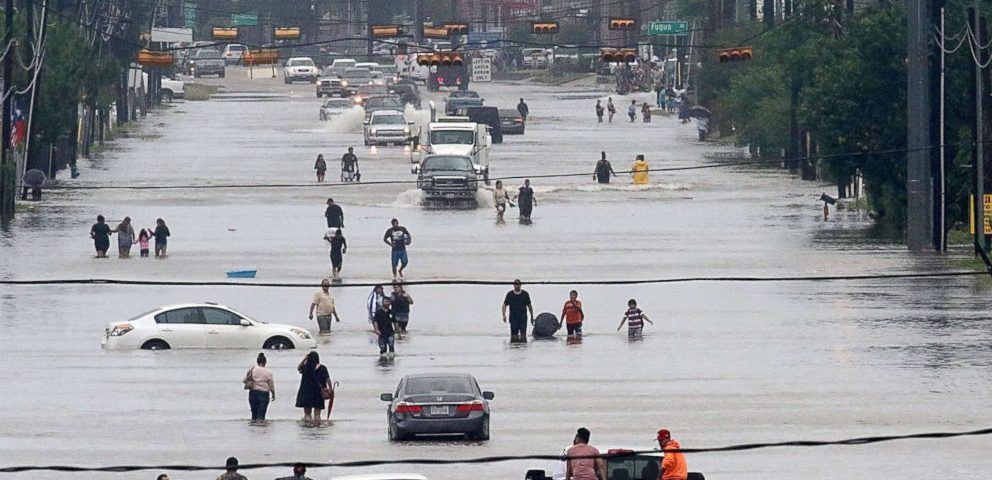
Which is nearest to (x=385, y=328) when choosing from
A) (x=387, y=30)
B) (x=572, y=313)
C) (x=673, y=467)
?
(x=572, y=313)

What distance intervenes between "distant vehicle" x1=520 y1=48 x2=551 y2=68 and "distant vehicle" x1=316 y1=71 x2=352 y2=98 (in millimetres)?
32041

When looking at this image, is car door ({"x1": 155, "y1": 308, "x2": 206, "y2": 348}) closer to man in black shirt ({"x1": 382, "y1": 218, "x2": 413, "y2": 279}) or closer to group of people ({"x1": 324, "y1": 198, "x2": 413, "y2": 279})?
group of people ({"x1": 324, "y1": 198, "x2": 413, "y2": 279})

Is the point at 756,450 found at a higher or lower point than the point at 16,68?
lower

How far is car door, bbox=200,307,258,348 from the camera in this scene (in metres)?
38.3

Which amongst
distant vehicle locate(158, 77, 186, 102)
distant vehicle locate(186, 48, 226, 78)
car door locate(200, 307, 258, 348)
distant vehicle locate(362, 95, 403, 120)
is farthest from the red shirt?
distant vehicle locate(186, 48, 226, 78)

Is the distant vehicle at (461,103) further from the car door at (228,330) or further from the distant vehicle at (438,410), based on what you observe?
the distant vehicle at (438,410)

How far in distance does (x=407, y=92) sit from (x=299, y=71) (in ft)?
73.6

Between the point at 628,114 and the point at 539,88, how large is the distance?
25.5m

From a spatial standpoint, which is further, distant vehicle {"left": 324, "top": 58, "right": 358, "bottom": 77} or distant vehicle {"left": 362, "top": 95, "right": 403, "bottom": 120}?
distant vehicle {"left": 324, "top": 58, "right": 358, "bottom": 77}

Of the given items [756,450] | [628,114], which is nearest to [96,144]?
[628,114]

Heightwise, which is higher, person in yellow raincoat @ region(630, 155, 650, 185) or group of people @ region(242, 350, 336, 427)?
person in yellow raincoat @ region(630, 155, 650, 185)

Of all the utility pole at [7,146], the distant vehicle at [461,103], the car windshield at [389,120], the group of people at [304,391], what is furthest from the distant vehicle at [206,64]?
the group of people at [304,391]

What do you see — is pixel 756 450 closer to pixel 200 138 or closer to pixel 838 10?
pixel 838 10

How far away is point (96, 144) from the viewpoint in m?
93.6
